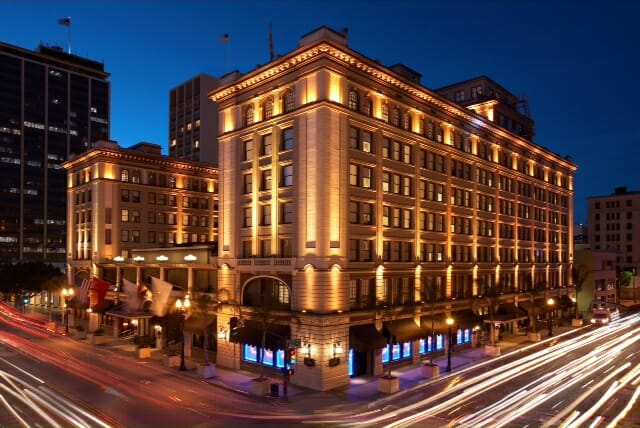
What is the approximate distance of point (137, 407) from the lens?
92.1 ft

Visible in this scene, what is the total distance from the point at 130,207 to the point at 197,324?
2873 centimetres

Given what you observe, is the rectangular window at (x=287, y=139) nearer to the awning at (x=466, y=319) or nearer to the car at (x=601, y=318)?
the awning at (x=466, y=319)

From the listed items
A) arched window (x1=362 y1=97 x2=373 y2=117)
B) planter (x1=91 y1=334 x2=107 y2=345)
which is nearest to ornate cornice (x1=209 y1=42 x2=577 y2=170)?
arched window (x1=362 y1=97 x2=373 y2=117)

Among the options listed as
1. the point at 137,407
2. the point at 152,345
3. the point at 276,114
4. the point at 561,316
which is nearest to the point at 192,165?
the point at 152,345

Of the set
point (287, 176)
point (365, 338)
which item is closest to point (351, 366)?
point (365, 338)

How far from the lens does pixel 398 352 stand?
39906 millimetres

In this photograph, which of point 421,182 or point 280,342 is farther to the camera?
point 421,182

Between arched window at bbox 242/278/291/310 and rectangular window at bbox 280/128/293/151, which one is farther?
rectangular window at bbox 280/128/293/151

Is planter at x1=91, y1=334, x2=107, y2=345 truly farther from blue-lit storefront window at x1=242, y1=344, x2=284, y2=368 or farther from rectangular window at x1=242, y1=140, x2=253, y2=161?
rectangular window at x1=242, y1=140, x2=253, y2=161

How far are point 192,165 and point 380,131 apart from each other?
38821mm

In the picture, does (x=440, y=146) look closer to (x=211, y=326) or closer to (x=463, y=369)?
(x=463, y=369)

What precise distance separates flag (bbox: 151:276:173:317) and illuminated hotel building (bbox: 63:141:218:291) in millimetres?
12068

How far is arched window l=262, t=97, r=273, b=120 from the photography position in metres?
39.2

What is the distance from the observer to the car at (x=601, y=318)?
66.6m
